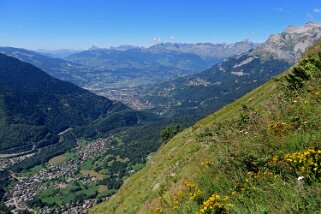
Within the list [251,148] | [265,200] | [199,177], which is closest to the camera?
[265,200]

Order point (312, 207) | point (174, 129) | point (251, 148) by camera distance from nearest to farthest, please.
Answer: point (312, 207) < point (251, 148) < point (174, 129)

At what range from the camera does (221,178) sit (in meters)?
11.4

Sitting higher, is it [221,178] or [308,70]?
[308,70]

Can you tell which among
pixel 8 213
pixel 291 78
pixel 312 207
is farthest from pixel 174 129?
pixel 8 213

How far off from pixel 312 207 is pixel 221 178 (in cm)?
451

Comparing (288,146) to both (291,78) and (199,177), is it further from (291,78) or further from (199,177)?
(291,78)

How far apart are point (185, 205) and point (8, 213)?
205 m

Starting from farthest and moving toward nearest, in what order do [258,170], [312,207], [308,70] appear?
[308,70], [258,170], [312,207]

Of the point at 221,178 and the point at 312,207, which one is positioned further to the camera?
the point at 221,178

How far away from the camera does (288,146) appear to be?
10.8m

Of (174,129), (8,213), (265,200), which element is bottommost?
(8,213)

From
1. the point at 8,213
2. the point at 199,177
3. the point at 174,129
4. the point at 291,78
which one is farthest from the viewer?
the point at 8,213

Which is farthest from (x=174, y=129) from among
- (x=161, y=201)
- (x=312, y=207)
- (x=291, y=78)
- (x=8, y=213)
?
(x=8, y=213)

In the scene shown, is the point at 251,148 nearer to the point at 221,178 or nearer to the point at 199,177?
the point at 221,178
